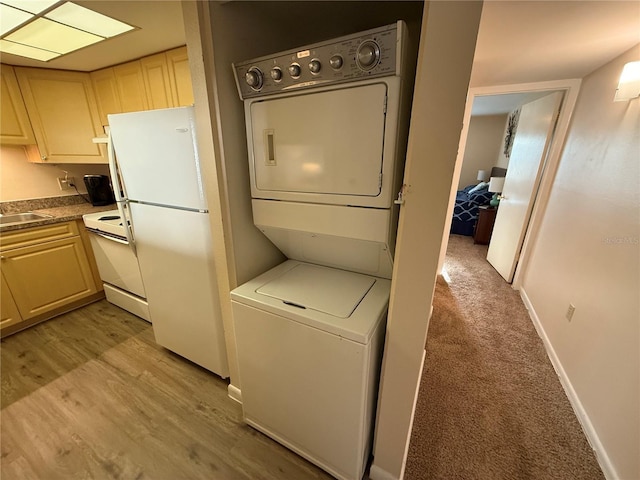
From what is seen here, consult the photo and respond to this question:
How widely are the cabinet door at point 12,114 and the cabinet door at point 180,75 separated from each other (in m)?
1.41

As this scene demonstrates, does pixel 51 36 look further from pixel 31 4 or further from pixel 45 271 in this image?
pixel 45 271

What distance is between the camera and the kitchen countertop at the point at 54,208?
214cm

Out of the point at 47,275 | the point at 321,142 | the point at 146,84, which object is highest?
the point at 146,84

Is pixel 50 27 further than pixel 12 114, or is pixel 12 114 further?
pixel 12 114

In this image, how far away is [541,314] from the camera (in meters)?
2.20

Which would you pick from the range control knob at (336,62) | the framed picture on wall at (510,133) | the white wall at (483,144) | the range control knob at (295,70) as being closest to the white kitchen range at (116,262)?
the range control knob at (295,70)

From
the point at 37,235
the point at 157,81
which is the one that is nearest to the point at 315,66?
the point at 157,81

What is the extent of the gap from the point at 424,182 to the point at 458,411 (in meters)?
1.48

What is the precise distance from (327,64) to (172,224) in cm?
116

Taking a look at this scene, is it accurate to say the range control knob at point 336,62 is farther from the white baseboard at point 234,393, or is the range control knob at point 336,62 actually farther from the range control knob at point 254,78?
the white baseboard at point 234,393

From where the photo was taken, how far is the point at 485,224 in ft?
13.4

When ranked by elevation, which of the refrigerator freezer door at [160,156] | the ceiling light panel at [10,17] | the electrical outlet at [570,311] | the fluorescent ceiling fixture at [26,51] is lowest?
the electrical outlet at [570,311]

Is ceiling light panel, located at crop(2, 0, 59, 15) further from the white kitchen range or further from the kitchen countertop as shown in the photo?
the kitchen countertop

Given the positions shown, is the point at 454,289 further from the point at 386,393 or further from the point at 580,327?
the point at 386,393
